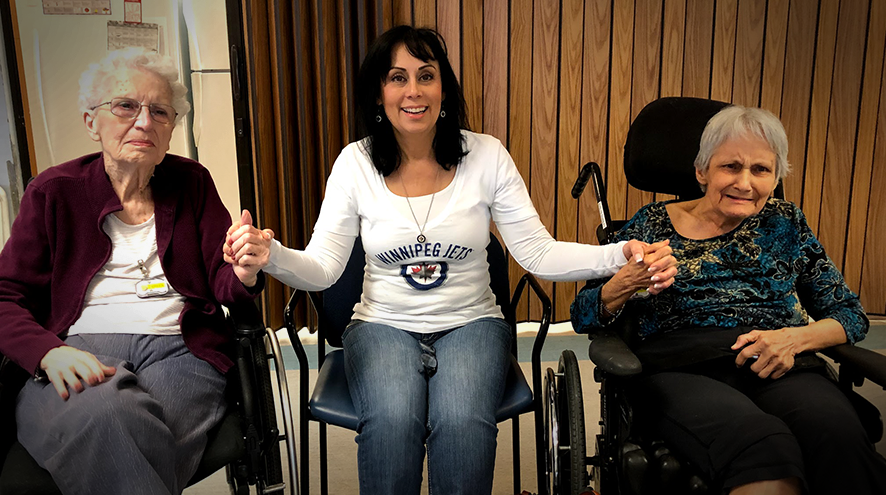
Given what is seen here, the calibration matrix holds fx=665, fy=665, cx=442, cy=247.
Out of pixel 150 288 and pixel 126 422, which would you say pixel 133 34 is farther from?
pixel 126 422

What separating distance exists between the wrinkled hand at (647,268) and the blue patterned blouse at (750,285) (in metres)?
0.12

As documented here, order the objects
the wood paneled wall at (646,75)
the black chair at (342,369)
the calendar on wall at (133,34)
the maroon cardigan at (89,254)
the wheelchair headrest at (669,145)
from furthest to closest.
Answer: the wood paneled wall at (646,75)
the calendar on wall at (133,34)
the wheelchair headrest at (669,145)
the black chair at (342,369)
the maroon cardigan at (89,254)

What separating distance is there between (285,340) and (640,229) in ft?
7.22

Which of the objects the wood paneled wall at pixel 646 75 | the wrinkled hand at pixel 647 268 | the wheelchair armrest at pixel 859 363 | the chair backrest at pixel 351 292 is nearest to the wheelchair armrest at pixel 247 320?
the chair backrest at pixel 351 292

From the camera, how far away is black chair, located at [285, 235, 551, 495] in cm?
163

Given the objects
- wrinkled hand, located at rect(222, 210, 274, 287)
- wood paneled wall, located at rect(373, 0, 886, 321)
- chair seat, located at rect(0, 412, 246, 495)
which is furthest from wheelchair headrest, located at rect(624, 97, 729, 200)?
wood paneled wall, located at rect(373, 0, 886, 321)

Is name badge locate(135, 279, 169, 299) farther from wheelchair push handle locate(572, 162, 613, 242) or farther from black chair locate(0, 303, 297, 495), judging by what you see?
wheelchair push handle locate(572, 162, 613, 242)

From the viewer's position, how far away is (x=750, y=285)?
174 cm

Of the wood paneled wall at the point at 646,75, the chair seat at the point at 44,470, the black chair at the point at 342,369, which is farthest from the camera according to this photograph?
the wood paneled wall at the point at 646,75

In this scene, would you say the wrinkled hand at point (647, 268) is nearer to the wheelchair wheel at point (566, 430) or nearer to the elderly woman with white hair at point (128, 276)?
the wheelchair wheel at point (566, 430)

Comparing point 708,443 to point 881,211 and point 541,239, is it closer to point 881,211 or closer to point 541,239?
point 541,239

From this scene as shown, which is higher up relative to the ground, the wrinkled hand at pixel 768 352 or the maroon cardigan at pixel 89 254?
the maroon cardigan at pixel 89 254

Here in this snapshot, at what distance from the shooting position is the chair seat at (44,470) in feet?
4.18

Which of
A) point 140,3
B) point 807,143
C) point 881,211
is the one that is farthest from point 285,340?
point 881,211
